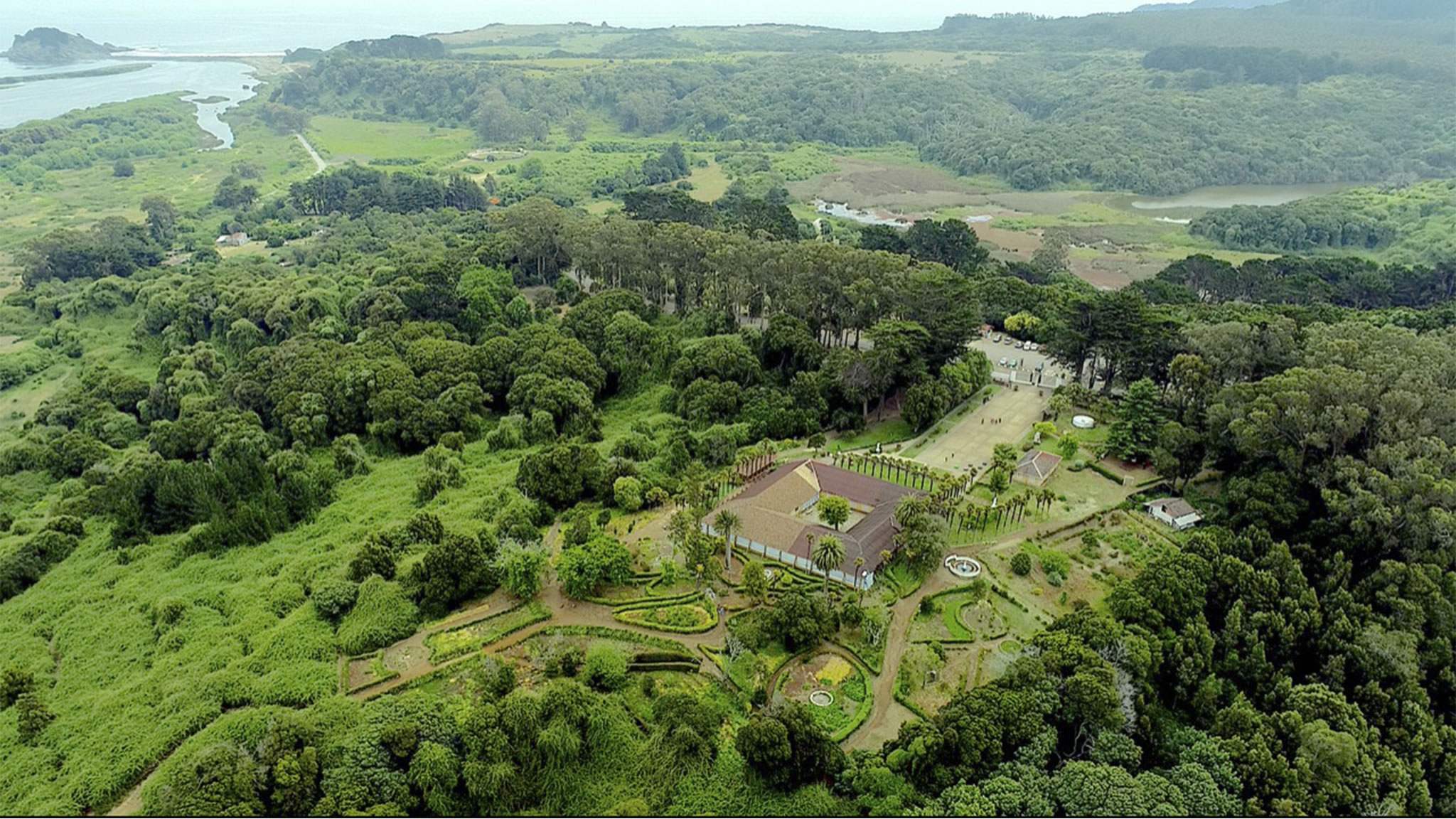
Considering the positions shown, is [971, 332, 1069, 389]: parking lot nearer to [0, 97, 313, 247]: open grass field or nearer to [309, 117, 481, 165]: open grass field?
[0, 97, 313, 247]: open grass field

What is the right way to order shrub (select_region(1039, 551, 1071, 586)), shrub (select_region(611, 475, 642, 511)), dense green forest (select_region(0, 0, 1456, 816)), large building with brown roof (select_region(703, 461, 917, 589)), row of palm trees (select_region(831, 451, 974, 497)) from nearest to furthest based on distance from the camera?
dense green forest (select_region(0, 0, 1456, 816)), large building with brown roof (select_region(703, 461, 917, 589)), shrub (select_region(1039, 551, 1071, 586)), shrub (select_region(611, 475, 642, 511)), row of palm trees (select_region(831, 451, 974, 497))

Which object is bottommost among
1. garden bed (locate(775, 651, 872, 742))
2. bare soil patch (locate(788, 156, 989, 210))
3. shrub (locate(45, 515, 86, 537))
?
shrub (locate(45, 515, 86, 537))

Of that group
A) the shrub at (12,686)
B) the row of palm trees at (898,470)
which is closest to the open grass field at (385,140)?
the row of palm trees at (898,470)

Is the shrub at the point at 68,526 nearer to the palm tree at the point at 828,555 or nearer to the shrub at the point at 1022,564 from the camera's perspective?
the palm tree at the point at 828,555

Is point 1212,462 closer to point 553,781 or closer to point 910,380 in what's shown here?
point 910,380

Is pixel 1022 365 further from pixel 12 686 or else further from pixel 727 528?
pixel 12 686

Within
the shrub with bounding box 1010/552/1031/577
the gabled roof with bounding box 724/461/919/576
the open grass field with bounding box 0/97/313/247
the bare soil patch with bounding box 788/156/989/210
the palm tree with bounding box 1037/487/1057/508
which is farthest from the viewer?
the bare soil patch with bounding box 788/156/989/210

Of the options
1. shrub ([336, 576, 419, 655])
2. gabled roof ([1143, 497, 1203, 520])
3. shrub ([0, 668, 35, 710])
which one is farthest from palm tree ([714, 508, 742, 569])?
shrub ([0, 668, 35, 710])
